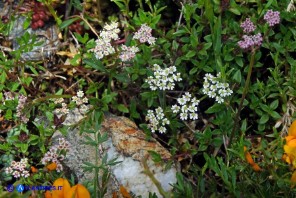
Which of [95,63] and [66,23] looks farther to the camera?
[66,23]

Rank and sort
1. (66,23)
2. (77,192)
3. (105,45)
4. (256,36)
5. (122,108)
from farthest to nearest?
1. (66,23)
2. (122,108)
3. (105,45)
4. (256,36)
5. (77,192)

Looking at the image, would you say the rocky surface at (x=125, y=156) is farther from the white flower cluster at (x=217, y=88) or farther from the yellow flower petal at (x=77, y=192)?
A: the yellow flower petal at (x=77, y=192)

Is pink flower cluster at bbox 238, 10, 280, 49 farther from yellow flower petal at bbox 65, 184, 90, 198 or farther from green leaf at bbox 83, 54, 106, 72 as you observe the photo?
yellow flower petal at bbox 65, 184, 90, 198

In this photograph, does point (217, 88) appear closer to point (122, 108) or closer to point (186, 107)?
point (186, 107)

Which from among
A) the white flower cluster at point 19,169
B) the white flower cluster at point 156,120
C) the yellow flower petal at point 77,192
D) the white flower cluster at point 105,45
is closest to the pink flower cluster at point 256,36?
the white flower cluster at point 156,120

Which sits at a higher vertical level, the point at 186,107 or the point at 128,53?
the point at 128,53

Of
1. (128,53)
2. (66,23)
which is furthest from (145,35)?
(66,23)
